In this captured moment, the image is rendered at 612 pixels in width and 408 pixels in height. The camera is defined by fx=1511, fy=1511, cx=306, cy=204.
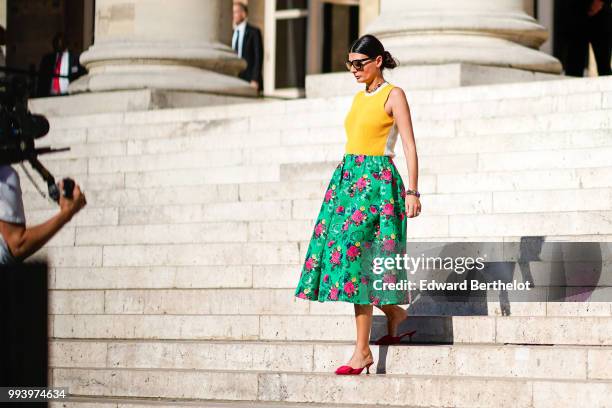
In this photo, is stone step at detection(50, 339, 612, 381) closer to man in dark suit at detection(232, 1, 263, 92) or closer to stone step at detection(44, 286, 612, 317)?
stone step at detection(44, 286, 612, 317)

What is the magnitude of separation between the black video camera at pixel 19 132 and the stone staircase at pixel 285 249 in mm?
3964

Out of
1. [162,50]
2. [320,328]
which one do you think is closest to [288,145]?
[162,50]

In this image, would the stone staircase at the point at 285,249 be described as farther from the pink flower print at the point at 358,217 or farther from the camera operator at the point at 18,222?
the camera operator at the point at 18,222

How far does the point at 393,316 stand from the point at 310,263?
0.57 m

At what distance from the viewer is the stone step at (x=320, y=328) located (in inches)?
319

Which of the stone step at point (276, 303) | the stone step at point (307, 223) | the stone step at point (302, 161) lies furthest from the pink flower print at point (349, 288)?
the stone step at point (302, 161)

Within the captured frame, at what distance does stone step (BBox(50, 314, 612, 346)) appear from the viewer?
8.09m

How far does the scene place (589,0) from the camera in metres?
16.5

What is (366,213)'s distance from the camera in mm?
7957

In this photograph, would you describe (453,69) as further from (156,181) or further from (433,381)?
(433,381)

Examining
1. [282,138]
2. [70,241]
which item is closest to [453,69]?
[282,138]

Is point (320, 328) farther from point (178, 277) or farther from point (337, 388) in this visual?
point (178, 277)

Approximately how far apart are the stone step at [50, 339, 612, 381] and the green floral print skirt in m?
0.39

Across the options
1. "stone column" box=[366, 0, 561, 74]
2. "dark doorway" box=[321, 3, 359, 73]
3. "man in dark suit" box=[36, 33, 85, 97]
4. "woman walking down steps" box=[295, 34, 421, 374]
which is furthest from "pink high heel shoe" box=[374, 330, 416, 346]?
"dark doorway" box=[321, 3, 359, 73]
